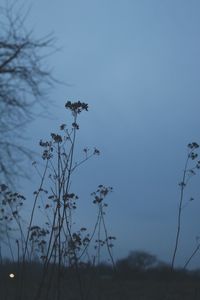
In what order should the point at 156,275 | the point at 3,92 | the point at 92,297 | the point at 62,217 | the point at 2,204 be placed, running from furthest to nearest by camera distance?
1. the point at 156,275
2. the point at 92,297
3. the point at 2,204
4. the point at 3,92
5. the point at 62,217

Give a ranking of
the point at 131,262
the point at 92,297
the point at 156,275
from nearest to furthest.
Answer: the point at 92,297
the point at 131,262
the point at 156,275

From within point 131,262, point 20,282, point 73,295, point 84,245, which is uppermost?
point 131,262

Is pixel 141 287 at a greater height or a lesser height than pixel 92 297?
greater

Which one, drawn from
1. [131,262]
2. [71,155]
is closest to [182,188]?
[71,155]

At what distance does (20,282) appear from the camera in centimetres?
607

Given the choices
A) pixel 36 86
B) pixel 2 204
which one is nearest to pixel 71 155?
pixel 36 86

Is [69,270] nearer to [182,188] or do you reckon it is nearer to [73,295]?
[182,188]

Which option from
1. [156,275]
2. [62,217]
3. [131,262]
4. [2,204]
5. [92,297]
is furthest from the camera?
[156,275]

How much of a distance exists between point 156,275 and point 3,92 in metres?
14.4

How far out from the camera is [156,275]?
19156 millimetres

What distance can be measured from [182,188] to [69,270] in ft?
5.47

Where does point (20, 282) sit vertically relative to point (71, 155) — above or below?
below

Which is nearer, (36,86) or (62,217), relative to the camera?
(62,217)

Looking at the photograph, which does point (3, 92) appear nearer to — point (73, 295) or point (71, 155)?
point (71, 155)
